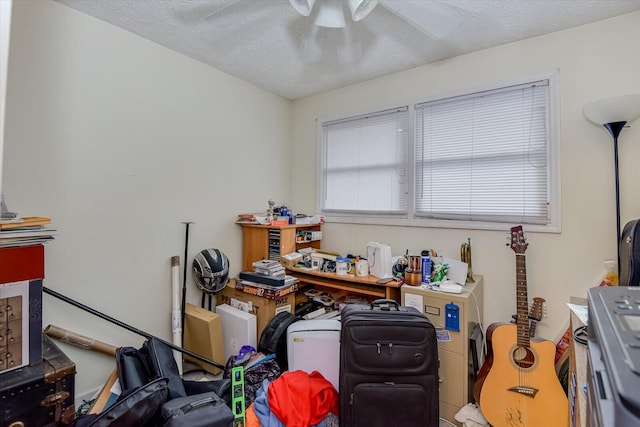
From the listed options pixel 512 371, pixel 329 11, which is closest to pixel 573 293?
pixel 512 371

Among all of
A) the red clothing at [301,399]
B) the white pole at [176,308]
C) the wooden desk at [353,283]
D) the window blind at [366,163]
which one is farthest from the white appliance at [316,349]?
the window blind at [366,163]

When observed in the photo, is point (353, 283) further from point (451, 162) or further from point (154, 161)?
point (154, 161)

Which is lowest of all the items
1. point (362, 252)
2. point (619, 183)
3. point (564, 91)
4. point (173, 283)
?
point (173, 283)

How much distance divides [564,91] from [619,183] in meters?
0.67

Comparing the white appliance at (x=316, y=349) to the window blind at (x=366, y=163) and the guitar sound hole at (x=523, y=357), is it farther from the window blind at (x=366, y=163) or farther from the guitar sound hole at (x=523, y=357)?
the window blind at (x=366, y=163)

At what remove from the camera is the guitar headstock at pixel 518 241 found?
1852mm

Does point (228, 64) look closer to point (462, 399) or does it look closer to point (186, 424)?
point (186, 424)

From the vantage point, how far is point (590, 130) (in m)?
1.87

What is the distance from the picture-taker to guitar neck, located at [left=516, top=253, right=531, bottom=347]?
168 centimetres

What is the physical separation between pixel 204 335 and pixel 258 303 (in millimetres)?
440

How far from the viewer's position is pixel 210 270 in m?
2.29

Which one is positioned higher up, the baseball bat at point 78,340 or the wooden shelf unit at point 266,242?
the wooden shelf unit at point 266,242

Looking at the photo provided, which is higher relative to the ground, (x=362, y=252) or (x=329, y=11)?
(x=329, y=11)

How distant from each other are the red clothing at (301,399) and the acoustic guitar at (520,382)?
0.88 meters
